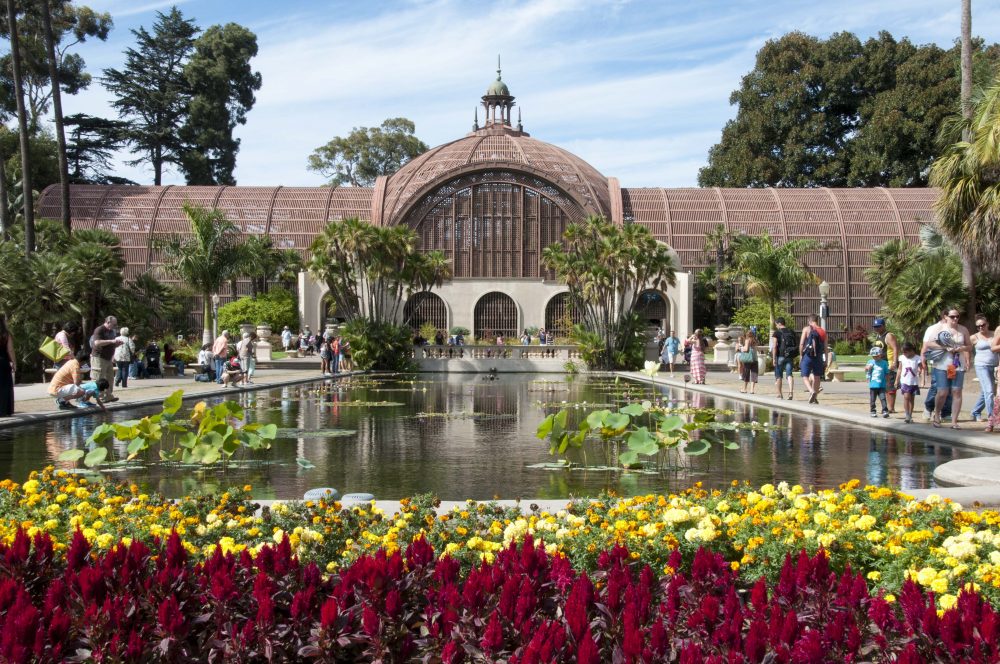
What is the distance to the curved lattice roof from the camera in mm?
51719

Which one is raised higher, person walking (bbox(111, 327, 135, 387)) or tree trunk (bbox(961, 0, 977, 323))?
tree trunk (bbox(961, 0, 977, 323))

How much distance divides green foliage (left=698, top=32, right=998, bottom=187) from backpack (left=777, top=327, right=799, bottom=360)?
4546 cm

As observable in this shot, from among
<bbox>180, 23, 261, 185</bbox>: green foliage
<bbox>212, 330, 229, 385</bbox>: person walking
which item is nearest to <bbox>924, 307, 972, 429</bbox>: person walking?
<bbox>212, 330, 229, 385</bbox>: person walking

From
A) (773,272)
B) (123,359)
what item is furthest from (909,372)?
(773,272)

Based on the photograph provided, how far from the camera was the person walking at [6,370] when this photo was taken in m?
14.9

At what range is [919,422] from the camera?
14.9 m

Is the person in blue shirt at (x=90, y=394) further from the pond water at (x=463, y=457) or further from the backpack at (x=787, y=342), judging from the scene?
the backpack at (x=787, y=342)

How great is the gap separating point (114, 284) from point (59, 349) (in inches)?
475

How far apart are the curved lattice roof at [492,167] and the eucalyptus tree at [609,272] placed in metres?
13.8

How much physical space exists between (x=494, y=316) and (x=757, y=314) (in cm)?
1401

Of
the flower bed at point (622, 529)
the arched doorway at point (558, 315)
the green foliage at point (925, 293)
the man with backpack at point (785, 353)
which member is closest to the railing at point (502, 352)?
the arched doorway at point (558, 315)

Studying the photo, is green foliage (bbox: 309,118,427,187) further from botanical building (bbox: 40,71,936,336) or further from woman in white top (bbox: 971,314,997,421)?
woman in white top (bbox: 971,314,997,421)

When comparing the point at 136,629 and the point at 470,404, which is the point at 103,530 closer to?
the point at 136,629

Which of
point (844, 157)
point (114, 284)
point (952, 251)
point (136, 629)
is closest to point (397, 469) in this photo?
point (136, 629)
